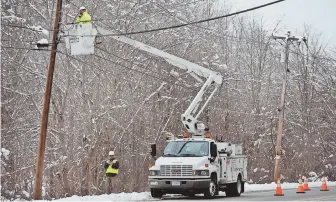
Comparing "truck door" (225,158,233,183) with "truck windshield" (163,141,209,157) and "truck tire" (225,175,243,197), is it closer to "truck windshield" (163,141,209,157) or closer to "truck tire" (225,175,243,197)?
"truck tire" (225,175,243,197)

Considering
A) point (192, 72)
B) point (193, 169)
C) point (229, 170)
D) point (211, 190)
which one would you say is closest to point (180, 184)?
point (193, 169)

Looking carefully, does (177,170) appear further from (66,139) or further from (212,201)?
(66,139)

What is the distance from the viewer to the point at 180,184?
20609 millimetres

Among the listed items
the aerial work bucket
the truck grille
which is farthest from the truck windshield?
the aerial work bucket

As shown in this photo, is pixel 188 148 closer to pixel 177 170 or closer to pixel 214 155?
pixel 214 155

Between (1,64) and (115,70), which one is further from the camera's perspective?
(115,70)

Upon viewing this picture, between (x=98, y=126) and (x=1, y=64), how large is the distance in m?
5.26

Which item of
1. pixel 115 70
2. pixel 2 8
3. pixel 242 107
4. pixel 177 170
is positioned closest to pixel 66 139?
pixel 115 70

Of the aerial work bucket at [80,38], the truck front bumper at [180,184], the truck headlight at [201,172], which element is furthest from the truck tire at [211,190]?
the aerial work bucket at [80,38]

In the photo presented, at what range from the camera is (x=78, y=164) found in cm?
2744

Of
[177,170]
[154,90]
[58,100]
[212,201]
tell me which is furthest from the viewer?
[154,90]

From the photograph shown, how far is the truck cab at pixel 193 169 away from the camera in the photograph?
2067 centimetres

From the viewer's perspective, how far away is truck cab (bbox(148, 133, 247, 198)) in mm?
A: 20672

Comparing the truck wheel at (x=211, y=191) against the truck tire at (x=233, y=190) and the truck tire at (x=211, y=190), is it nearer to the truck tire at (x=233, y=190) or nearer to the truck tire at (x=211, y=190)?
the truck tire at (x=211, y=190)
